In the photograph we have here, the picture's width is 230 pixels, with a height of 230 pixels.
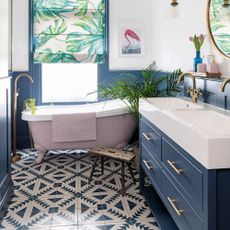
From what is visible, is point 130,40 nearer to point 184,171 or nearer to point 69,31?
point 69,31

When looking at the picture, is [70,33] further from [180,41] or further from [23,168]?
[23,168]

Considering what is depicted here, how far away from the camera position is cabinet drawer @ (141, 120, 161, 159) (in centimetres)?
219

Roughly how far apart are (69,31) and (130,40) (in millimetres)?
942

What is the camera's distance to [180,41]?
3.75 m

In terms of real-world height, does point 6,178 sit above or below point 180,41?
below

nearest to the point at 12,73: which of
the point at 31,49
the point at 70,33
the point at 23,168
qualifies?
the point at 31,49

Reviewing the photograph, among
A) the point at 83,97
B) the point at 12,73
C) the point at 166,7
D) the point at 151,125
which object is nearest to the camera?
the point at 151,125

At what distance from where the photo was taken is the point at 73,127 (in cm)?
391

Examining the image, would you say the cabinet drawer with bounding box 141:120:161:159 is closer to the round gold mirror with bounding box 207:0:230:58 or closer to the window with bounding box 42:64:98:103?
the round gold mirror with bounding box 207:0:230:58

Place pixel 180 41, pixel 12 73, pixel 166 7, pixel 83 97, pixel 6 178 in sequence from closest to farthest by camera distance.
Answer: pixel 6 178, pixel 180 41, pixel 166 7, pixel 12 73, pixel 83 97

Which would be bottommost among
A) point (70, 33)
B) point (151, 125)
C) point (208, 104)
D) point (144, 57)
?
point (151, 125)

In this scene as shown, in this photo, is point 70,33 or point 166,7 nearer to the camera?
point 166,7

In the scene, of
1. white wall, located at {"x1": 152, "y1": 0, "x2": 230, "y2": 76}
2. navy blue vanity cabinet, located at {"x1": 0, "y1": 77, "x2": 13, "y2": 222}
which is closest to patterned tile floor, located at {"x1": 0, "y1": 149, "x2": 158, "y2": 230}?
navy blue vanity cabinet, located at {"x1": 0, "y1": 77, "x2": 13, "y2": 222}

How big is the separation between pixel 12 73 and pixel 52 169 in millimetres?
1672
